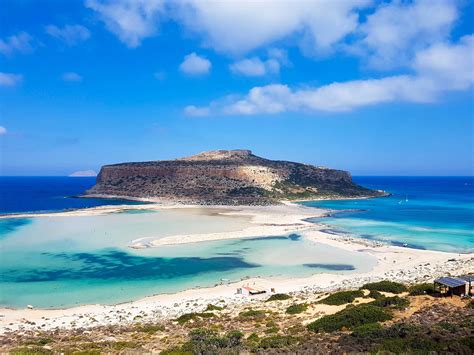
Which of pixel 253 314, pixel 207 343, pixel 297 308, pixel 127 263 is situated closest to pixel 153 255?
pixel 127 263

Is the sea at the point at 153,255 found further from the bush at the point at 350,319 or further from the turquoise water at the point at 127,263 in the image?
the bush at the point at 350,319

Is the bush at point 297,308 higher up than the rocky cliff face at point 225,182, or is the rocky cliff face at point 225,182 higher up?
the rocky cliff face at point 225,182

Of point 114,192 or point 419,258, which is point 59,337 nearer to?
point 419,258

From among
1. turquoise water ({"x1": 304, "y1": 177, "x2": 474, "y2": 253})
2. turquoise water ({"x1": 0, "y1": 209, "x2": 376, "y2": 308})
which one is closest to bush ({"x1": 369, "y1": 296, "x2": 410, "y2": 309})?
turquoise water ({"x1": 0, "y1": 209, "x2": 376, "y2": 308})

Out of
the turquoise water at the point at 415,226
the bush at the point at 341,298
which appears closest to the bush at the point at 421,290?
the bush at the point at 341,298

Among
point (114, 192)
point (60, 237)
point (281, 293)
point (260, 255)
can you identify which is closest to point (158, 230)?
point (60, 237)

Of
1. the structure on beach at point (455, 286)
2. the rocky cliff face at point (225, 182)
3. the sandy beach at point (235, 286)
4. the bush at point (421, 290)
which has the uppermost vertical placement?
the rocky cliff face at point (225, 182)
